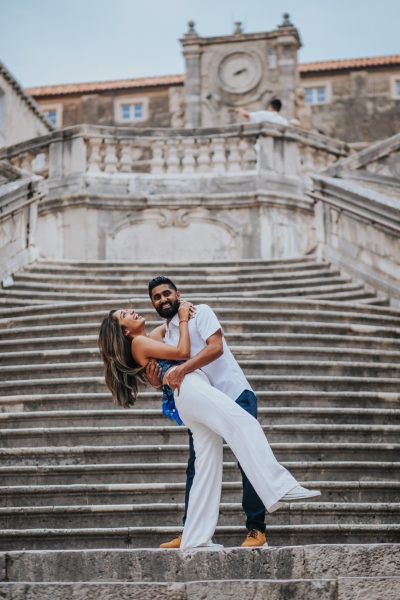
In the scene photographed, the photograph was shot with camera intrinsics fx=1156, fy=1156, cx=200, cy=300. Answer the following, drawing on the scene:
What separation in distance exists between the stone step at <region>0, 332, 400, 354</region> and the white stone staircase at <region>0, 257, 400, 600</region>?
0.02 meters

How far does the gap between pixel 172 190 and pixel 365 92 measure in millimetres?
21166

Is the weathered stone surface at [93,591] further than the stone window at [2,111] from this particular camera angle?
No

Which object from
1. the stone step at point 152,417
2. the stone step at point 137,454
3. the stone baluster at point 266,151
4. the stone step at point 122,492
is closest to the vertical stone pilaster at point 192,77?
the stone baluster at point 266,151

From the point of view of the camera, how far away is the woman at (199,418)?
5992 millimetres

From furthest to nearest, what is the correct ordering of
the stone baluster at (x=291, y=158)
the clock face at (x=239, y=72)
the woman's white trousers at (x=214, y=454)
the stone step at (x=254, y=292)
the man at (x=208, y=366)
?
the clock face at (x=239, y=72) → the stone baluster at (x=291, y=158) → the stone step at (x=254, y=292) → the man at (x=208, y=366) → the woman's white trousers at (x=214, y=454)

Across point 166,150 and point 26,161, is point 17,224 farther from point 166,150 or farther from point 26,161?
point 166,150

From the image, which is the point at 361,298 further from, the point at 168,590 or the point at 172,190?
the point at 168,590

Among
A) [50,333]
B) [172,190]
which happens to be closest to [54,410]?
[50,333]

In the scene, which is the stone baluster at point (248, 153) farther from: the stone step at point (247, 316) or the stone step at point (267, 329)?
the stone step at point (267, 329)

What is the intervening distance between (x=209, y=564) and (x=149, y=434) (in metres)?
3.35

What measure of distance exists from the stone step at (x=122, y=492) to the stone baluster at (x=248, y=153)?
405 inches

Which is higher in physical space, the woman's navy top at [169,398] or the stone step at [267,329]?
the stone step at [267,329]

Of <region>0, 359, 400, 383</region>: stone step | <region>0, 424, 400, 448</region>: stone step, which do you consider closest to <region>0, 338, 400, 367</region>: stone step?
Result: <region>0, 359, 400, 383</region>: stone step

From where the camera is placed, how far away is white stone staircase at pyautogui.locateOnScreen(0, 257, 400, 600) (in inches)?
220
